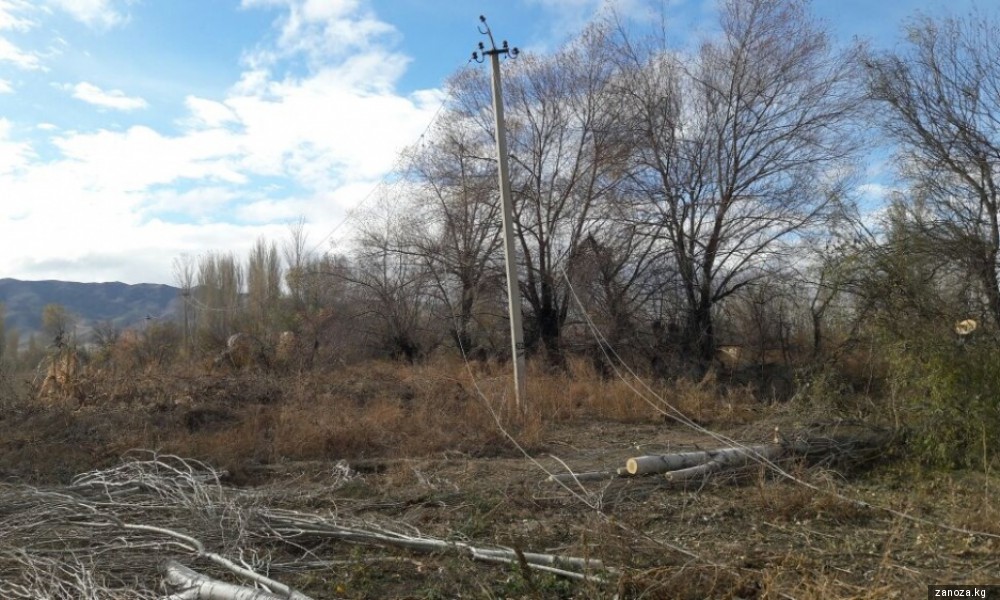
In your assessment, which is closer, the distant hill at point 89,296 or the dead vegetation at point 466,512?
the dead vegetation at point 466,512

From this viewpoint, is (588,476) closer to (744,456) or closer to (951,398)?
(744,456)

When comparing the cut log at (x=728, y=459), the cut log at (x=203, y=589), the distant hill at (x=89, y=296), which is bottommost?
the cut log at (x=203, y=589)

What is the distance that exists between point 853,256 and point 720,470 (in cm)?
321

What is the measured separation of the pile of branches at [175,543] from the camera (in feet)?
15.0

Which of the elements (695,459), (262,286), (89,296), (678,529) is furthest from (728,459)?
(89,296)

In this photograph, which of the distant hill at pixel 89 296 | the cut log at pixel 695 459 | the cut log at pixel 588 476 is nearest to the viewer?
the cut log at pixel 695 459

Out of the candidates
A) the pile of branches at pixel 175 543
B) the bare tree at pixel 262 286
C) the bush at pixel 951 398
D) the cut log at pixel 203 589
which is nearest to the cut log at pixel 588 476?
the pile of branches at pixel 175 543

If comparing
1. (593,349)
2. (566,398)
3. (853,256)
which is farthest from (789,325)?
(853,256)

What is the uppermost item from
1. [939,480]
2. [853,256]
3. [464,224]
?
[464,224]

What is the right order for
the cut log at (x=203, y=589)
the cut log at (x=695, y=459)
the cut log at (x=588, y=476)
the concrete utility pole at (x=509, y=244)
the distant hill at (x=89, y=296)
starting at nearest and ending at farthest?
the cut log at (x=203, y=589) < the cut log at (x=695, y=459) < the cut log at (x=588, y=476) < the concrete utility pole at (x=509, y=244) < the distant hill at (x=89, y=296)

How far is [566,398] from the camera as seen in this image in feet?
40.7

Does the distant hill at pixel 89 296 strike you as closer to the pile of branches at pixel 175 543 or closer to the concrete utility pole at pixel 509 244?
the concrete utility pole at pixel 509 244

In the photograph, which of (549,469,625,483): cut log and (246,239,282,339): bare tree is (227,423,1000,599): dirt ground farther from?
(246,239,282,339): bare tree

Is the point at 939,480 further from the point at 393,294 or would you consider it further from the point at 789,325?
the point at 393,294
